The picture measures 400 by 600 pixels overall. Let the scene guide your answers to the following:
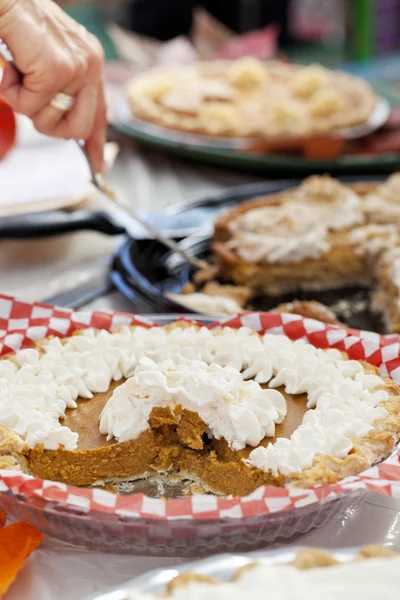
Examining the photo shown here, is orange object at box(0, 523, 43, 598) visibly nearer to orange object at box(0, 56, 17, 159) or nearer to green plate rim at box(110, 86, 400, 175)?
orange object at box(0, 56, 17, 159)

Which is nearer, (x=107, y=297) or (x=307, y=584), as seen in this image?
(x=307, y=584)

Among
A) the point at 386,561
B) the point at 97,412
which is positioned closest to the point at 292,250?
the point at 97,412

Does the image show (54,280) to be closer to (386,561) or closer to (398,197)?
(398,197)

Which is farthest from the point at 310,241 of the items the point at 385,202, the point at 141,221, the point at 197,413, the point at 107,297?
the point at 197,413

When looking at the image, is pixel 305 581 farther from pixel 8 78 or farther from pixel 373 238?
pixel 373 238

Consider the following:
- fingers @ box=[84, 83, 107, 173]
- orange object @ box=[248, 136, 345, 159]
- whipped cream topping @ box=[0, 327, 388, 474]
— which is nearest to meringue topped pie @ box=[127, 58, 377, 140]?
orange object @ box=[248, 136, 345, 159]

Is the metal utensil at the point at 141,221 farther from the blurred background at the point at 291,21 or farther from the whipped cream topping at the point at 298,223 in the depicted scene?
the blurred background at the point at 291,21
